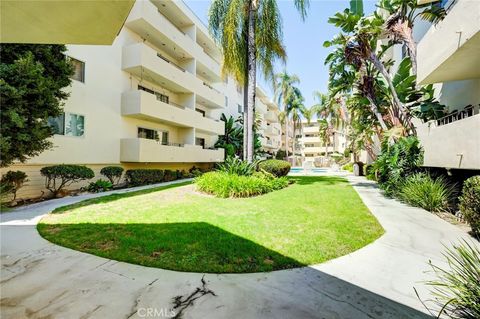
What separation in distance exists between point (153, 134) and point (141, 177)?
15.6 ft

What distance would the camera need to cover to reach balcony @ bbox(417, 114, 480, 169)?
17.1 feet

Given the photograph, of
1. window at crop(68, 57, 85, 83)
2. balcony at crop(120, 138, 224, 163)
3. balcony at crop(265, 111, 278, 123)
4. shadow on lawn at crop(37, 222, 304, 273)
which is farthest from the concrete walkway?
balcony at crop(265, 111, 278, 123)

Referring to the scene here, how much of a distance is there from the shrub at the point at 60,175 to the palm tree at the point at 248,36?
28.7 ft

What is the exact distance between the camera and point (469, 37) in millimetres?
5305

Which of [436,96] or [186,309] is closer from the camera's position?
[186,309]

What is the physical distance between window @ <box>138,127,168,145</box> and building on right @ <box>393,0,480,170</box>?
16601 millimetres

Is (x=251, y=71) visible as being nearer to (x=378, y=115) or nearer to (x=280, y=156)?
(x=378, y=115)

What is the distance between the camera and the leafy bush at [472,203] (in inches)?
206

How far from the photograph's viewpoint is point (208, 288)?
3236 mm

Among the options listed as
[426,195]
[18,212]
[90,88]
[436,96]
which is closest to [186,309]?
[18,212]

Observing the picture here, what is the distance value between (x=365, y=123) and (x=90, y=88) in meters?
16.7

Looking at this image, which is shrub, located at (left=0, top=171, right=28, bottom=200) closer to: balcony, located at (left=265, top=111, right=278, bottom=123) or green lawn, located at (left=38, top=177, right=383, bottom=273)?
green lawn, located at (left=38, top=177, right=383, bottom=273)

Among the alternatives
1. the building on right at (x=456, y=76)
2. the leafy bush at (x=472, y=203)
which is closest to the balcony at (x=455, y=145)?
the building on right at (x=456, y=76)

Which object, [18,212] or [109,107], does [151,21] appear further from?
[18,212]
